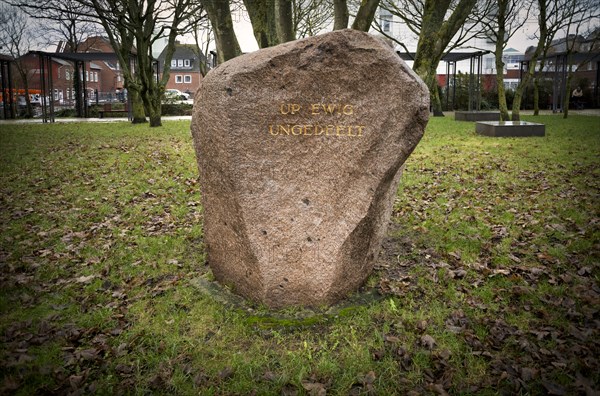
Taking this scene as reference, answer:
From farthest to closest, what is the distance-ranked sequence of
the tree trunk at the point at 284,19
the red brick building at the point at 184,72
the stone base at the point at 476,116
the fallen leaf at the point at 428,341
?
the red brick building at the point at 184,72
the stone base at the point at 476,116
the tree trunk at the point at 284,19
the fallen leaf at the point at 428,341

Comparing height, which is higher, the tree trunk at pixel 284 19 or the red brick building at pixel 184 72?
the red brick building at pixel 184 72

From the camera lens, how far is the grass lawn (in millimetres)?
3238

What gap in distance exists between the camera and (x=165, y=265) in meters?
5.20

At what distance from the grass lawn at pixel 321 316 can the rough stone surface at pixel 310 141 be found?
0.64m

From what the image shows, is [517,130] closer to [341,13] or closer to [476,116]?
[476,116]

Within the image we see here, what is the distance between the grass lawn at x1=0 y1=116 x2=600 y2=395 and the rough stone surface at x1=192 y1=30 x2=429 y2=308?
638 millimetres

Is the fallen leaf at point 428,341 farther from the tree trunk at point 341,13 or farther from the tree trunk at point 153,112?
the tree trunk at point 153,112

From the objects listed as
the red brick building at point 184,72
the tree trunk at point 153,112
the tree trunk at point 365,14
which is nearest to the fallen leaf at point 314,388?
the tree trunk at point 365,14

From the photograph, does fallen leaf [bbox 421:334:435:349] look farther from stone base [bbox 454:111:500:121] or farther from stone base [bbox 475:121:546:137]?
stone base [bbox 454:111:500:121]

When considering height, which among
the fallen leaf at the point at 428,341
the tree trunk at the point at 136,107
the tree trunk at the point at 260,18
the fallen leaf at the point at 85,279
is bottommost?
the fallen leaf at the point at 428,341

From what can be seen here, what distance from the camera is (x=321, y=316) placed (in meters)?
3.93

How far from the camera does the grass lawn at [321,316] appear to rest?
324cm

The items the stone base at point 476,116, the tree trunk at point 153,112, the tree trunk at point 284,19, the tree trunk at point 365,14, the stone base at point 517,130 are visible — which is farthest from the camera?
the stone base at point 476,116

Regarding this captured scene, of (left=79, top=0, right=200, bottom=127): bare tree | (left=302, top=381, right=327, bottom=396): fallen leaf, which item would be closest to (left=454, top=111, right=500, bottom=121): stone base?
(left=79, top=0, right=200, bottom=127): bare tree
